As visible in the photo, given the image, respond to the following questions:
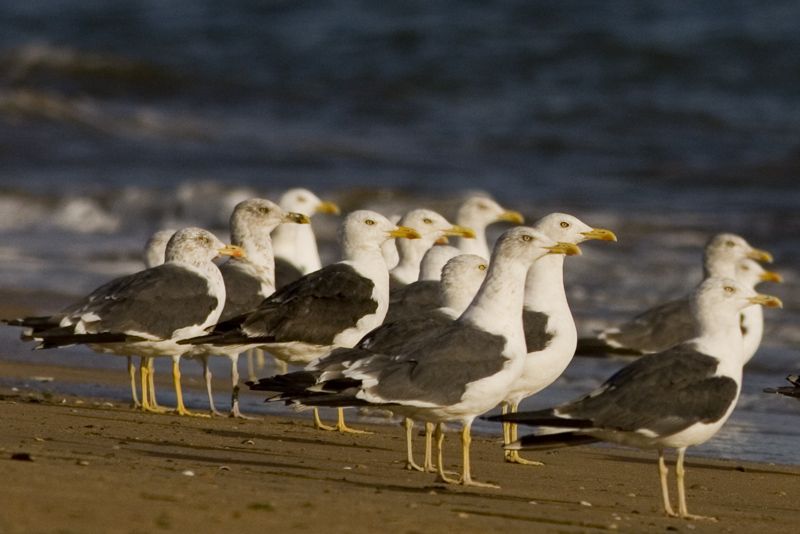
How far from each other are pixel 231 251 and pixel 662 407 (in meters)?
4.70

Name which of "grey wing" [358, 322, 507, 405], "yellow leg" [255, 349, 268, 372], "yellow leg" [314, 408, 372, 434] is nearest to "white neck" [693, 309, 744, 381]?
"grey wing" [358, 322, 507, 405]

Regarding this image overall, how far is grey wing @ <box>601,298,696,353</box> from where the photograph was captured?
1356 cm

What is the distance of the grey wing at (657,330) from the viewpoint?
1356 cm

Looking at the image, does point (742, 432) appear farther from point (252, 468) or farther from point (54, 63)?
point (54, 63)

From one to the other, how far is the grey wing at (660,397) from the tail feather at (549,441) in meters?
0.10

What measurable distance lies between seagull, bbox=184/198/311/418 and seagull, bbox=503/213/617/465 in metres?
2.37

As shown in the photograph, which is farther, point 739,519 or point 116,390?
point 116,390

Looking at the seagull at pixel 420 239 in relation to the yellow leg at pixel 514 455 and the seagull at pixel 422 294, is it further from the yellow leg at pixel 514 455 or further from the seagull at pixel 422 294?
the yellow leg at pixel 514 455

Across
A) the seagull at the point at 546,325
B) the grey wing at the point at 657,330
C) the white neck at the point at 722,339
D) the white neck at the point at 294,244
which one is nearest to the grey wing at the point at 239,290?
the white neck at the point at 294,244

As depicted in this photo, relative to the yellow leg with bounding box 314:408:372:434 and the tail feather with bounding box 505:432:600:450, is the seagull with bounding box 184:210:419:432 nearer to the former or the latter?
the yellow leg with bounding box 314:408:372:434

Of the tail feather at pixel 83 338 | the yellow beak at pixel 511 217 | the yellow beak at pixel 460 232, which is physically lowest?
the tail feather at pixel 83 338

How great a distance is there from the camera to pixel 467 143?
3166 cm

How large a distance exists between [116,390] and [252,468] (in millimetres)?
4154

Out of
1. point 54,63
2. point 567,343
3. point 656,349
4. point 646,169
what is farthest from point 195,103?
point 567,343
